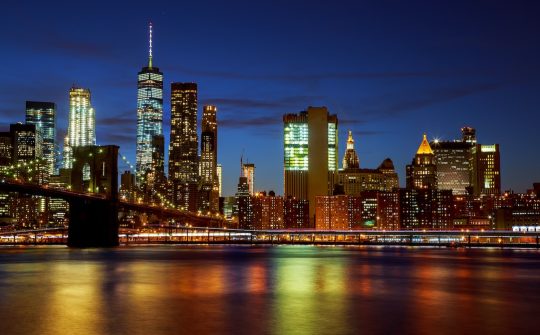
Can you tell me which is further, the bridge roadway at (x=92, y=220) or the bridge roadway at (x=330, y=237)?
the bridge roadway at (x=330, y=237)

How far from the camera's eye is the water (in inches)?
894

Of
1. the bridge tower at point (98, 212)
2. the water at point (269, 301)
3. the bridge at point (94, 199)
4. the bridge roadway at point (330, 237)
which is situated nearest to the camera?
the water at point (269, 301)

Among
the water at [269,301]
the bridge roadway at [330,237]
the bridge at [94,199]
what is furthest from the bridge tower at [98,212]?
the water at [269,301]

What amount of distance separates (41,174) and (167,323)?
164 m

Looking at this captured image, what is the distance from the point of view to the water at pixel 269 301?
22703 millimetres

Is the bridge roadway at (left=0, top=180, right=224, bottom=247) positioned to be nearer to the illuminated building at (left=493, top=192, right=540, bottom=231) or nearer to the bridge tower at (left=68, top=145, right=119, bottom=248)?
the bridge tower at (left=68, top=145, right=119, bottom=248)

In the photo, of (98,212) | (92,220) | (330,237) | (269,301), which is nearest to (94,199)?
(98,212)

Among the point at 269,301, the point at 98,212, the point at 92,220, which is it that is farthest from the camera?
the point at 98,212

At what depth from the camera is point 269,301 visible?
28984mm

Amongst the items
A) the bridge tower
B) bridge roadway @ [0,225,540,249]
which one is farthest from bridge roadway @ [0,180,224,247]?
bridge roadway @ [0,225,540,249]

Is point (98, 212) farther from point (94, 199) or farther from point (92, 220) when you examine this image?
point (94, 199)

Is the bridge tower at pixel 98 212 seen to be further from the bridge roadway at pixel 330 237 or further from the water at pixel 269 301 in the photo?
the water at pixel 269 301

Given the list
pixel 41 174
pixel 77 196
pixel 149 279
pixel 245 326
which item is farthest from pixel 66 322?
pixel 41 174

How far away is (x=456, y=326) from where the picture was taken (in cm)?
2267
